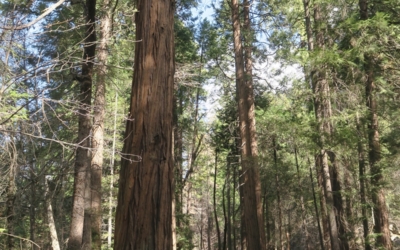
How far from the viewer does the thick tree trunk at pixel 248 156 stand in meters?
10.9

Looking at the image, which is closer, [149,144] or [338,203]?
[149,144]

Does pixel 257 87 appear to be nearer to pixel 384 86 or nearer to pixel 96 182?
pixel 384 86

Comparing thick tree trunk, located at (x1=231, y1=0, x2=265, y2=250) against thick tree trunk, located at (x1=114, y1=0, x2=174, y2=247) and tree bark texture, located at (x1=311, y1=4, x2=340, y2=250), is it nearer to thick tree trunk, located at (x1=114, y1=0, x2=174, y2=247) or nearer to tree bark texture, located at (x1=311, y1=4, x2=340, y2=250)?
tree bark texture, located at (x1=311, y1=4, x2=340, y2=250)

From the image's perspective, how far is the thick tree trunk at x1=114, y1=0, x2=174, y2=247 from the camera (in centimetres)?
287

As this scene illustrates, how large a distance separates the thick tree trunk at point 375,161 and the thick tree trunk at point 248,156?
357 centimetres

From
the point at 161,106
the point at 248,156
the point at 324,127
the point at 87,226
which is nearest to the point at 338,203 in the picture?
the point at 324,127

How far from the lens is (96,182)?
9.67 meters

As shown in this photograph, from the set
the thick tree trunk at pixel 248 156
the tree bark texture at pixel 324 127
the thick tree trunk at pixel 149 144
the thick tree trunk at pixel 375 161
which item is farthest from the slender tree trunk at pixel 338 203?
the thick tree trunk at pixel 149 144

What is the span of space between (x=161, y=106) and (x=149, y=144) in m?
0.40

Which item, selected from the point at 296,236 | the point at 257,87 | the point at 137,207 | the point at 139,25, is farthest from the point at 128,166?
the point at 296,236

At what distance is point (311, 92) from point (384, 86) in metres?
2.54

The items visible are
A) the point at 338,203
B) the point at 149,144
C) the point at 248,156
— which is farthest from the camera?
the point at 338,203

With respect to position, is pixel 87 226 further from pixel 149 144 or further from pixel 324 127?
pixel 324 127

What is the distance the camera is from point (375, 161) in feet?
34.5
